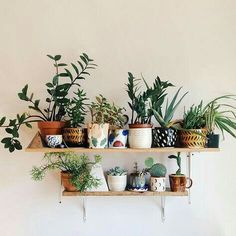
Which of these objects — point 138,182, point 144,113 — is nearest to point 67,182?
point 138,182

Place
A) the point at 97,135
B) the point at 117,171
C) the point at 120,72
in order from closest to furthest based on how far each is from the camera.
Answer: the point at 97,135 → the point at 117,171 → the point at 120,72

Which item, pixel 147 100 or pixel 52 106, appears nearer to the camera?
pixel 147 100

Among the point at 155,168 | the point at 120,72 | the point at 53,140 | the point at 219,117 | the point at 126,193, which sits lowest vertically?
the point at 126,193

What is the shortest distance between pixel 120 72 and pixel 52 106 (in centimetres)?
37

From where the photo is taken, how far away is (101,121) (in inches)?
57.7

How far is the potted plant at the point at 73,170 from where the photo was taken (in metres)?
1.51

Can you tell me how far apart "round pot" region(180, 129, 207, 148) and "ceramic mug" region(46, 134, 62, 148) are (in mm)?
553

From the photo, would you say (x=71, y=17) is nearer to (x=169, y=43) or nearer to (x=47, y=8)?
(x=47, y=8)

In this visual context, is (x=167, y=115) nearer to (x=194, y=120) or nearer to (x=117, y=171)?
(x=194, y=120)

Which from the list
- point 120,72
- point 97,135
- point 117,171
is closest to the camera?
point 97,135

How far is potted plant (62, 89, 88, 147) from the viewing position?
1479mm

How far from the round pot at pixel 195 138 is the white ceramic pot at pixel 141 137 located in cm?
16

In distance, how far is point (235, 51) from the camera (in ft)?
5.51

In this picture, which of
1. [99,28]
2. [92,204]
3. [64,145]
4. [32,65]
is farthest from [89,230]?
[99,28]
